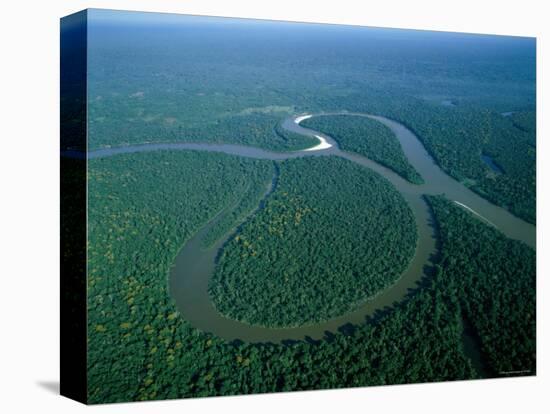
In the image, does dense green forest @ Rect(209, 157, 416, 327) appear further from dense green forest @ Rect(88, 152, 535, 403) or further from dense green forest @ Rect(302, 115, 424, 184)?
dense green forest @ Rect(302, 115, 424, 184)

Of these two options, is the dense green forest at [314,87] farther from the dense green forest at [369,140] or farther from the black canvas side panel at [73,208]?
the dense green forest at [369,140]

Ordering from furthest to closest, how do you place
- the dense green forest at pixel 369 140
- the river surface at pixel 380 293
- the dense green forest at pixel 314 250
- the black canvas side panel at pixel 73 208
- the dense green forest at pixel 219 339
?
1. the dense green forest at pixel 369 140
2. the dense green forest at pixel 314 250
3. the river surface at pixel 380 293
4. the dense green forest at pixel 219 339
5. the black canvas side panel at pixel 73 208

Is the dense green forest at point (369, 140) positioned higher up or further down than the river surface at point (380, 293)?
higher up

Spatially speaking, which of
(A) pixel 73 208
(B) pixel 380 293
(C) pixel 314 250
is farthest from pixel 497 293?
(A) pixel 73 208

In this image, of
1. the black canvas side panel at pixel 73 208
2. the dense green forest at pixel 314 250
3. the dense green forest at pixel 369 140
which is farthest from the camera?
the dense green forest at pixel 369 140

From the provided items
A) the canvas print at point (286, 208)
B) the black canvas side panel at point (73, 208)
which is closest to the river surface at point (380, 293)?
the canvas print at point (286, 208)

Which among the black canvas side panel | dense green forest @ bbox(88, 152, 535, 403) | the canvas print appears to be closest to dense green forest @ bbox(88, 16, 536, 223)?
the canvas print

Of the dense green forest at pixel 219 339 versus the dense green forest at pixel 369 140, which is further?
the dense green forest at pixel 369 140
